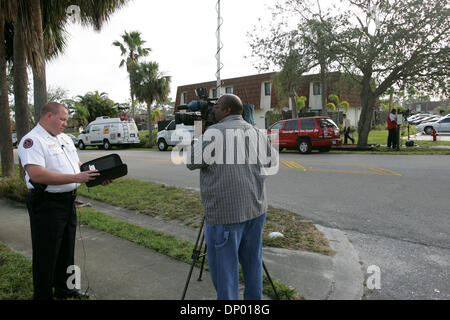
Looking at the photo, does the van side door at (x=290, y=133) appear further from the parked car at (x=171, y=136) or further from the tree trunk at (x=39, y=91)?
the tree trunk at (x=39, y=91)

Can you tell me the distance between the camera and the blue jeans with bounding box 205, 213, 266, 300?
2518mm

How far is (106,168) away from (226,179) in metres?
1.30

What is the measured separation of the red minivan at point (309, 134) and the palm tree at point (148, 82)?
1262 centimetres

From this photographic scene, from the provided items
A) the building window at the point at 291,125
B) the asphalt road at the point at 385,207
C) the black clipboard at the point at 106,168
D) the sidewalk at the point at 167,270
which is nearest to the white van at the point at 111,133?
the building window at the point at 291,125

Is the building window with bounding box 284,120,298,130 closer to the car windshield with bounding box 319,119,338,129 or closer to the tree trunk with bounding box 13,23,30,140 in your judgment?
the car windshield with bounding box 319,119,338,129

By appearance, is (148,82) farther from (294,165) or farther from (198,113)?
(198,113)

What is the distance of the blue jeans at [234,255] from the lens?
99.1 inches

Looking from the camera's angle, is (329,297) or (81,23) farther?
(81,23)

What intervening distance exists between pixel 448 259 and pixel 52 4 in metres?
9.09

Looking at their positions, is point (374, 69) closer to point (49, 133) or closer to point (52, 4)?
point (52, 4)

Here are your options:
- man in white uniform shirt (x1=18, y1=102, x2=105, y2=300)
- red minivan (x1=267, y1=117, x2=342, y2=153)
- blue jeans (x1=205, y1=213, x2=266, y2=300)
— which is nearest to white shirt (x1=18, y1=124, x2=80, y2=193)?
man in white uniform shirt (x1=18, y1=102, x2=105, y2=300)

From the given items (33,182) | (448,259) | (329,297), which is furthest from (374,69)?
(33,182)

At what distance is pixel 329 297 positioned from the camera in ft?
10.6

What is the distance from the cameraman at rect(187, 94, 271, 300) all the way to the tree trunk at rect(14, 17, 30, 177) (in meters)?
6.97
